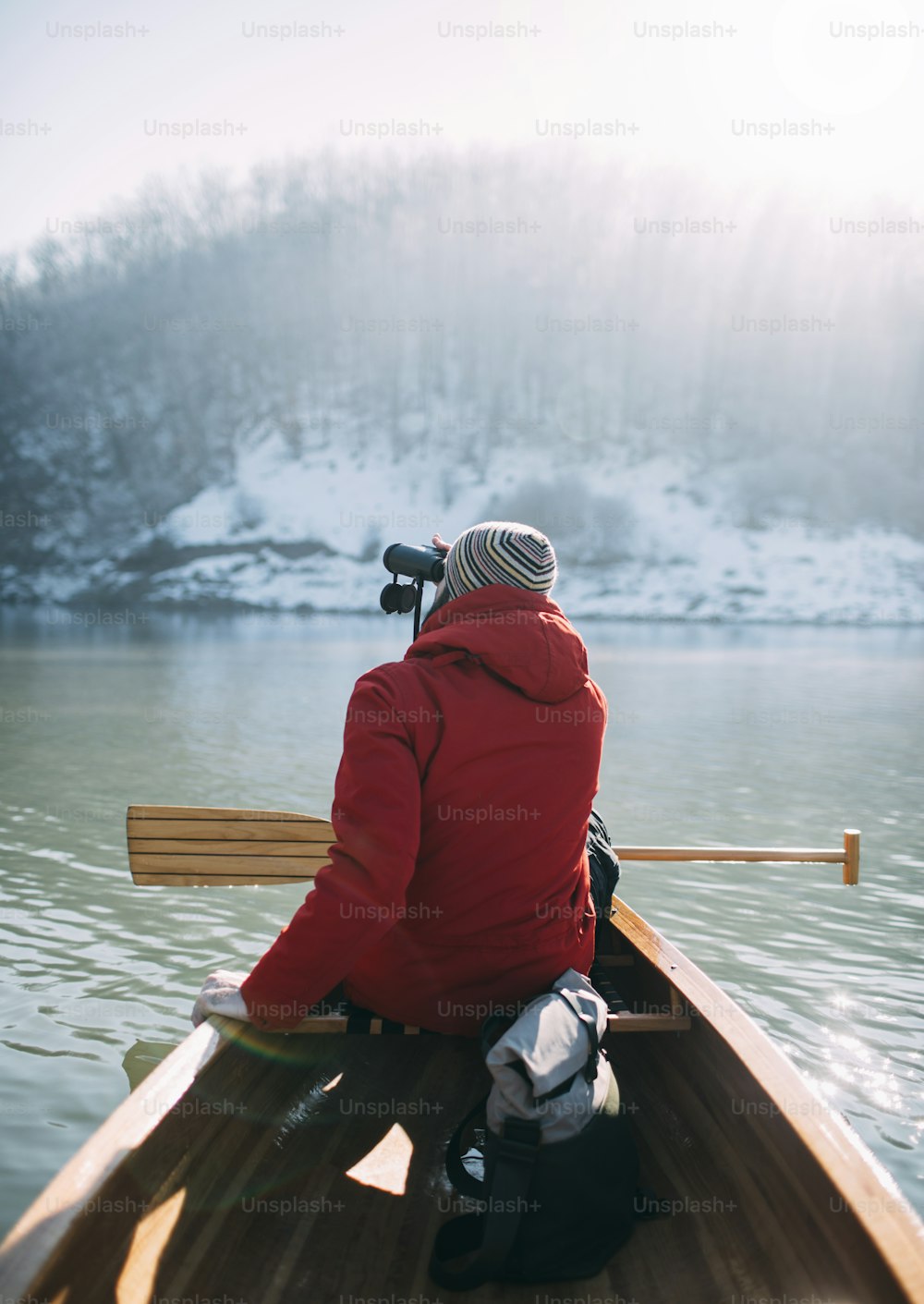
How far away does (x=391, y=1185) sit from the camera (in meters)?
2.69

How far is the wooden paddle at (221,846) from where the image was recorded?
454 centimetres

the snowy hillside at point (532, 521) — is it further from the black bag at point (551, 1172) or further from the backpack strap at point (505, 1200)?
the backpack strap at point (505, 1200)

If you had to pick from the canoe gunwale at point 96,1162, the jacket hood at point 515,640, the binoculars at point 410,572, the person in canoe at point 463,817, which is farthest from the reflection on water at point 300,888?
the jacket hood at point 515,640

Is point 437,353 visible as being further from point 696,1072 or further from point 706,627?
point 696,1072

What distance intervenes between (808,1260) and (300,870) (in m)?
2.98

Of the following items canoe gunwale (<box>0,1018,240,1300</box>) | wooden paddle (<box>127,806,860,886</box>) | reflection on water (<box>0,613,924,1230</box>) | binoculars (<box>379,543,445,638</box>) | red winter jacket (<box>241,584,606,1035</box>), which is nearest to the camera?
canoe gunwale (<box>0,1018,240,1300</box>)

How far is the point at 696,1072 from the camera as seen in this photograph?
2.82 metres

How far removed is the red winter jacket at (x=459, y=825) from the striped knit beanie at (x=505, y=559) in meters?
0.06

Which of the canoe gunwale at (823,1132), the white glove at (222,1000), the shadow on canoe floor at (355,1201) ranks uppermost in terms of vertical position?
the white glove at (222,1000)

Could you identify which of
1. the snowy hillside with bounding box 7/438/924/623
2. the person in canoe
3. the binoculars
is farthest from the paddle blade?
the snowy hillside with bounding box 7/438/924/623

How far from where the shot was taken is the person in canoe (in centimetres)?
229

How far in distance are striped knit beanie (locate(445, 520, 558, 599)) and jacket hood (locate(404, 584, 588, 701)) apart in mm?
35

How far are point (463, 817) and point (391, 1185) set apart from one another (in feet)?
3.57

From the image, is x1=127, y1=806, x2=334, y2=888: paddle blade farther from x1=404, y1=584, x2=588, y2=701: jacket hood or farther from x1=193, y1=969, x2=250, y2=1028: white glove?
x1=404, y1=584, x2=588, y2=701: jacket hood
